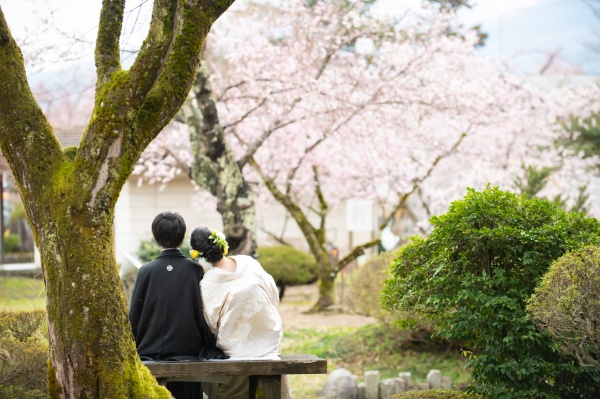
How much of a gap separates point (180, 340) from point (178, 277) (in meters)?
0.41

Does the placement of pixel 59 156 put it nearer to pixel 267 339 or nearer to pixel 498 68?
pixel 267 339

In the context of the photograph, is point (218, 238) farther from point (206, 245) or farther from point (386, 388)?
point (386, 388)

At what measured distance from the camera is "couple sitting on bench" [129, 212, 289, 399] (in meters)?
4.87

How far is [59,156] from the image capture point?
4098 millimetres

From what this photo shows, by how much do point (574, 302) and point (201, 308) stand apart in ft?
7.68

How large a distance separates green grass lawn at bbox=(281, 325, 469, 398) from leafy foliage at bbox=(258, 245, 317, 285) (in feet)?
20.4

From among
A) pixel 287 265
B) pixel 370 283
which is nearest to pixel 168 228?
pixel 370 283

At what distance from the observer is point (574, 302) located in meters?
4.38

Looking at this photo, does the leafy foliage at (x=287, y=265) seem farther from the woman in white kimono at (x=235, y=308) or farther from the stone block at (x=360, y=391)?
the woman in white kimono at (x=235, y=308)

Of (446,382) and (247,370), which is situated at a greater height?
(247,370)

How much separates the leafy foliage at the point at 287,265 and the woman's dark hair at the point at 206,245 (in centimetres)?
1234

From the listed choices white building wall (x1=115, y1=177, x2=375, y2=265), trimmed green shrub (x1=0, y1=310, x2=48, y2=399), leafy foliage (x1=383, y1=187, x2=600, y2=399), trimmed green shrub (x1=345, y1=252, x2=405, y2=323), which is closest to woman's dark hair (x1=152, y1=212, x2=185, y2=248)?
trimmed green shrub (x1=0, y1=310, x2=48, y2=399)

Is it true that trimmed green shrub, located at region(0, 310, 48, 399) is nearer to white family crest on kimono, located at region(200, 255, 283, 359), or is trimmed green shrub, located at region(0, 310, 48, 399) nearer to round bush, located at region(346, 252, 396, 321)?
white family crest on kimono, located at region(200, 255, 283, 359)

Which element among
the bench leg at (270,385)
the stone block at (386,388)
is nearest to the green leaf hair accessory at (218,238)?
the bench leg at (270,385)
